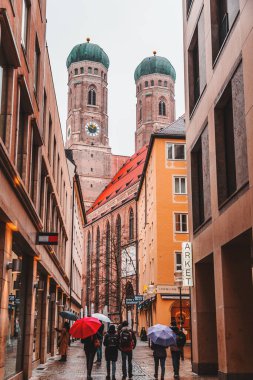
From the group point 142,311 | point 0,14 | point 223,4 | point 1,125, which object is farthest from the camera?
point 142,311

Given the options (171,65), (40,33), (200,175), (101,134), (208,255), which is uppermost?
(171,65)

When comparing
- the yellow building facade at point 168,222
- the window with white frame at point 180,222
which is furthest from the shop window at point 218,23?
the window with white frame at point 180,222

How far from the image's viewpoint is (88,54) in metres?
118

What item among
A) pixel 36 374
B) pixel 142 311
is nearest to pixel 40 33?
pixel 36 374

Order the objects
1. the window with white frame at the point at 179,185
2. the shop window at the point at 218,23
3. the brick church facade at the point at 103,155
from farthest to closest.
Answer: the brick church facade at the point at 103,155 < the window with white frame at the point at 179,185 < the shop window at the point at 218,23

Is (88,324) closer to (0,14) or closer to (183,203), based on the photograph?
(0,14)

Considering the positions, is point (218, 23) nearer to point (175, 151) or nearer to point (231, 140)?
point (231, 140)

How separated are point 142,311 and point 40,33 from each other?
131ft

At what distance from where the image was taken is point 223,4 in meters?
17.8

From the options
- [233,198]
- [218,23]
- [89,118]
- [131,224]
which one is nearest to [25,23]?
[218,23]

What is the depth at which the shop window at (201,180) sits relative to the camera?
18688 millimetres

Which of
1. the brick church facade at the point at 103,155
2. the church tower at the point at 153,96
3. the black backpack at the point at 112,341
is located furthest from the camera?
the church tower at the point at 153,96

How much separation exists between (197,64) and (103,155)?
288ft

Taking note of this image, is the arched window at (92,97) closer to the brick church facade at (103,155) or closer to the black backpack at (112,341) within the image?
the brick church facade at (103,155)
